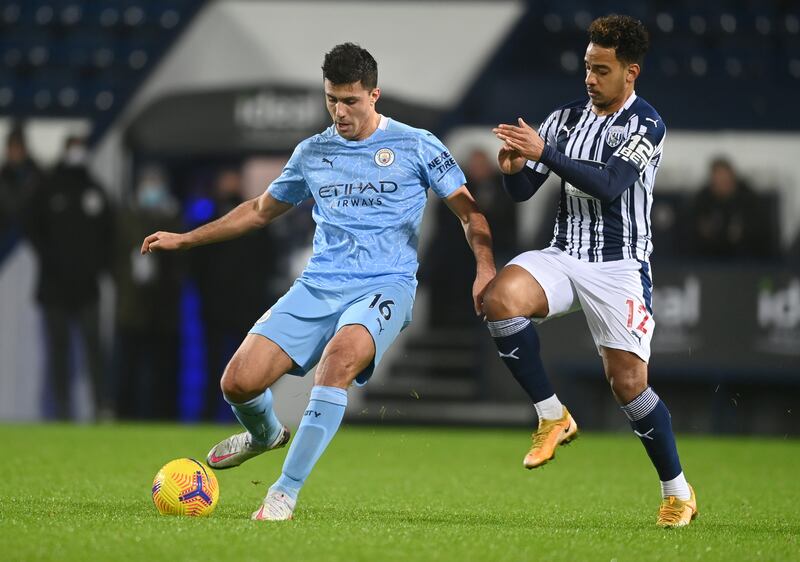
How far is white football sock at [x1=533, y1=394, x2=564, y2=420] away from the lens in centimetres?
587

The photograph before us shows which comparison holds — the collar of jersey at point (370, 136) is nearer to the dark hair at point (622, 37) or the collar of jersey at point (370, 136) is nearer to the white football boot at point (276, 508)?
the dark hair at point (622, 37)

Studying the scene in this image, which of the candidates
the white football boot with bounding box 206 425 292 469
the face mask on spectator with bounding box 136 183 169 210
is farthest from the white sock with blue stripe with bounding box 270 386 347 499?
the face mask on spectator with bounding box 136 183 169 210

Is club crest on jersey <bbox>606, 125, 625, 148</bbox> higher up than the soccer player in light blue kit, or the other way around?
club crest on jersey <bbox>606, 125, 625, 148</bbox>

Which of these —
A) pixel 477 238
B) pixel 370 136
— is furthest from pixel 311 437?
pixel 370 136

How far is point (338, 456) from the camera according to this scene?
9.95m

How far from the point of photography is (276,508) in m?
5.38

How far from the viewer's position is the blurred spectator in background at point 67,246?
13102 millimetres

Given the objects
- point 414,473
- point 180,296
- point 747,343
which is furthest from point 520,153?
point 180,296

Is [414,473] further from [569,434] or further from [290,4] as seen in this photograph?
[290,4]

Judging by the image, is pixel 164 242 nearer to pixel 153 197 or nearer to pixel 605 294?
pixel 605 294

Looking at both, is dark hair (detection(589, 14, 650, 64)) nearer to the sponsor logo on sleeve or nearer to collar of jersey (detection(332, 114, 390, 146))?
the sponsor logo on sleeve

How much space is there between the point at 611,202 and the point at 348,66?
4.22 ft

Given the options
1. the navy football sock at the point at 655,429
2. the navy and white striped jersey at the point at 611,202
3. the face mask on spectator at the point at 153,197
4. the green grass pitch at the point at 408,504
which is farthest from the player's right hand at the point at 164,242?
the face mask on spectator at the point at 153,197

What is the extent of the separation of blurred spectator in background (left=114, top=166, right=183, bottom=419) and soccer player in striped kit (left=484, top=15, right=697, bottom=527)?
793 centimetres
